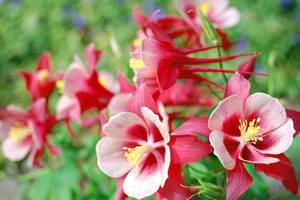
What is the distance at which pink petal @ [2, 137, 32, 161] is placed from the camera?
1112 millimetres

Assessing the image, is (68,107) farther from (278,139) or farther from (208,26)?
(278,139)

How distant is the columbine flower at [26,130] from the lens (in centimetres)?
105

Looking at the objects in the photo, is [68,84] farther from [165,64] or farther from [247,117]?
[247,117]

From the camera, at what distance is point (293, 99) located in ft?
8.64

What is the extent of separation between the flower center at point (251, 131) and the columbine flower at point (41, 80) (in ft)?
2.33

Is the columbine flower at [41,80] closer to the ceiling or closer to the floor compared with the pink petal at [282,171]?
closer to the ceiling

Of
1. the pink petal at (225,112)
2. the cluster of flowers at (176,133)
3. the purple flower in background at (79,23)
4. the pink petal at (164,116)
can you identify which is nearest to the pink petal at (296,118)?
the cluster of flowers at (176,133)

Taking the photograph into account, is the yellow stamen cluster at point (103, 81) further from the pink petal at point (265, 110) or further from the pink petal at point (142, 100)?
the pink petal at point (265, 110)

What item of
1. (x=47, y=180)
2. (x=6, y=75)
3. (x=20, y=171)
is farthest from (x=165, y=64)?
(x=6, y=75)

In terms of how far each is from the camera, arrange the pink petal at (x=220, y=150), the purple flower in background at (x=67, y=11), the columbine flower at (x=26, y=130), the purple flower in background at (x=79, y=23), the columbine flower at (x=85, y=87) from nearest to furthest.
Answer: the pink petal at (x=220, y=150) → the columbine flower at (x=85, y=87) → the columbine flower at (x=26, y=130) → the purple flower in background at (x=79, y=23) → the purple flower in background at (x=67, y=11)

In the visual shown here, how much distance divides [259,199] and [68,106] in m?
0.60

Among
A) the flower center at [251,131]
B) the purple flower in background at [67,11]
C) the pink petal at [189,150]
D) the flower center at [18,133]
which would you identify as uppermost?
the pink petal at [189,150]

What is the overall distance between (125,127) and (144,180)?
0.11 m

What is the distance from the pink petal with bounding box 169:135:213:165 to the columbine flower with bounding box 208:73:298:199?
0.04 meters
